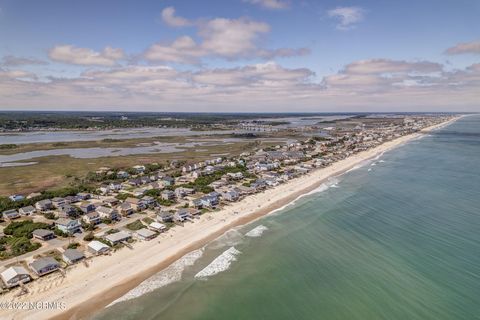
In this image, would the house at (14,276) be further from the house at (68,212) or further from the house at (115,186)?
the house at (115,186)

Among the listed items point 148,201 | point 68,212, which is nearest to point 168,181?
point 148,201

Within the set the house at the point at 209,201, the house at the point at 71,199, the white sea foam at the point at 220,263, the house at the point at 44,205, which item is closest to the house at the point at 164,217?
the house at the point at 209,201

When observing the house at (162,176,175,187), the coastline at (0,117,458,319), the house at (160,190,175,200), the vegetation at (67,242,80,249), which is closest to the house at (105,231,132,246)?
the coastline at (0,117,458,319)

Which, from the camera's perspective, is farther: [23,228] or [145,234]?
[23,228]

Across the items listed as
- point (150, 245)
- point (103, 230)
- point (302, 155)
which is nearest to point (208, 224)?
point (150, 245)

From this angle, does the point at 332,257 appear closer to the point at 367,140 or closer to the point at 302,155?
the point at 302,155

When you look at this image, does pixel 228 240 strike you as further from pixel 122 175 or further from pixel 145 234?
pixel 122 175
